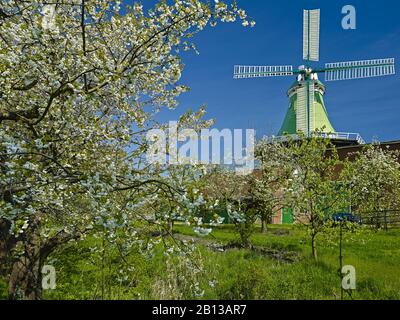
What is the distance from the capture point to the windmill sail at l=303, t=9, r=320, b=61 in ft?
137

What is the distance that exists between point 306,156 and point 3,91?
1026 centimetres

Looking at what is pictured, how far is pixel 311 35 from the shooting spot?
4238 cm

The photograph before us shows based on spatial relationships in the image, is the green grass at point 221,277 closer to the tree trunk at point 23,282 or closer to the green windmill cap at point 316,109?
the tree trunk at point 23,282

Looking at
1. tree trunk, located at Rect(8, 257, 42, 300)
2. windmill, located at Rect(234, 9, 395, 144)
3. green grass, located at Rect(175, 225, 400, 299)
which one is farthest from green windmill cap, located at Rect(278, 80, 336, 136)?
tree trunk, located at Rect(8, 257, 42, 300)

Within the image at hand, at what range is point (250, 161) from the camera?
94.2 feet

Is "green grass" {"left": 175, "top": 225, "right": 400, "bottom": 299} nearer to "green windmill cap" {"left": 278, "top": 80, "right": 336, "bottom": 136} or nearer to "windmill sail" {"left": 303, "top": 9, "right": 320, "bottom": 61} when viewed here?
"green windmill cap" {"left": 278, "top": 80, "right": 336, "bottom": 136}

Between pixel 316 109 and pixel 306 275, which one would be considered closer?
pixel 306 275

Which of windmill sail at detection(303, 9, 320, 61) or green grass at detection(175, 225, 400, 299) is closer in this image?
green grass at detection(175, 225, 400, 299)

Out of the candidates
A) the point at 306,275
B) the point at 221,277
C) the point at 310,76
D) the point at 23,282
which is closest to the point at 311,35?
the point at 310,76

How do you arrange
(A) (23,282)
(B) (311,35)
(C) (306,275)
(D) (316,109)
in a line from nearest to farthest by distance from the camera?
(A) (23,282), (C) (306,275), (B) (311,35), (D) (316,109)

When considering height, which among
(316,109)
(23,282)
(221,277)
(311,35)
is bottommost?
(221,277)

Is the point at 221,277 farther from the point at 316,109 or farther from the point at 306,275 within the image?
the point at 316,109
